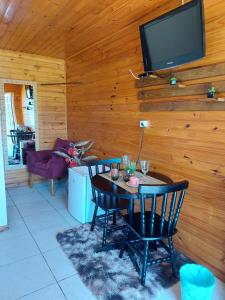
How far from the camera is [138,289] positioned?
1721 mm

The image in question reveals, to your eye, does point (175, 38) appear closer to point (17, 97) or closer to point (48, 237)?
point (48, 237)

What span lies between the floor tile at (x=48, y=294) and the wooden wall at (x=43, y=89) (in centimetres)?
269

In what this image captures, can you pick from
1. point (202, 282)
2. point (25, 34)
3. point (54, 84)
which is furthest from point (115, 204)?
point (54, 84)

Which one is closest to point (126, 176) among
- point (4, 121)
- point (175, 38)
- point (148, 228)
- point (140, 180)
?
point (140, 180)

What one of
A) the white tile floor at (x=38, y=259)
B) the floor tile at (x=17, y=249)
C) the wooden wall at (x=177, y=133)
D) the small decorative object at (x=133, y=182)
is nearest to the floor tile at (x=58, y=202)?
the white tile floor at (x=38, y=259)

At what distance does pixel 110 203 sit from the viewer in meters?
2.26

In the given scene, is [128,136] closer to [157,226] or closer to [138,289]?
[157,226]

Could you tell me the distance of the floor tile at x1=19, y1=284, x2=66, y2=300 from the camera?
1.63m

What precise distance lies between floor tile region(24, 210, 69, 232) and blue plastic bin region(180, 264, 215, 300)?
153cm

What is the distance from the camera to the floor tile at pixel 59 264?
1873mm

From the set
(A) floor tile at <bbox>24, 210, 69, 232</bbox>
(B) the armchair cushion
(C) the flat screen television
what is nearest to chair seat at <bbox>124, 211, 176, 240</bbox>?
(A) floor tile at <bbox>24, 210, 69, 232</bbox>

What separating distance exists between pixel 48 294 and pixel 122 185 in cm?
99

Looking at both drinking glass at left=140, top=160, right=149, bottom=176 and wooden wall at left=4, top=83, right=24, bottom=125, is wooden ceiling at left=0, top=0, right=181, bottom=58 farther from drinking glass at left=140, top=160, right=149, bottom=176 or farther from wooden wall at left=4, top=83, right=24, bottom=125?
drinking glass at left=140, top=160, right=149, bottom=176

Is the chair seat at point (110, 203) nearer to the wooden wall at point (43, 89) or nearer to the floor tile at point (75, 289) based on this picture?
the floor tile at point (75, 289)
